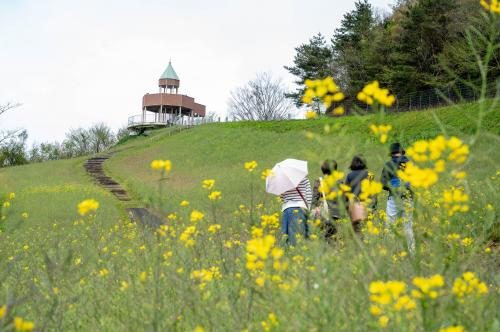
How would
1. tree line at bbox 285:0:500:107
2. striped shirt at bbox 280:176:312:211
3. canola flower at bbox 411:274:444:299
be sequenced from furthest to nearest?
tree line at bbox 285:0:500:107 < striped shirt at bbox 280:176:312:211 < canola flower at bbox 411:274:444:299

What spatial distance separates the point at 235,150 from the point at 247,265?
26662 mm

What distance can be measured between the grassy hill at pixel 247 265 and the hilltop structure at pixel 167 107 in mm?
28129

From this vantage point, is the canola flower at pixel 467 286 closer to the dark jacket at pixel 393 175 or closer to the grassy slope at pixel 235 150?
the dark jacket at pixel 393 175

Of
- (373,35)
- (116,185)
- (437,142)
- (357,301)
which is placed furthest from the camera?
(373,35)

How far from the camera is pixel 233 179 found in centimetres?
1859

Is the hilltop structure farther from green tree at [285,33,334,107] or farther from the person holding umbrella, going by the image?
the person holding umbrella

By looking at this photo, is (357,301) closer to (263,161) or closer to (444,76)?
(263,161)

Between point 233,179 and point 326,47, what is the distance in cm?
2757

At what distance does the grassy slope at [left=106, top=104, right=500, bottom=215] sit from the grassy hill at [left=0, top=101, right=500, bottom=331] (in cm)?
28

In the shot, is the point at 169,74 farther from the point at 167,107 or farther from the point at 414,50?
the point at 414,50

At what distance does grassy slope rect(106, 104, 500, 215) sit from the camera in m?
17.0

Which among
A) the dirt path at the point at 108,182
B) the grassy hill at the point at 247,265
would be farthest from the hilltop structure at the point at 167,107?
the grassy hill at the point at 247,265

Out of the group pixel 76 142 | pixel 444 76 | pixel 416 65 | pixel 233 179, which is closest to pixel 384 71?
→ pixel 416 65

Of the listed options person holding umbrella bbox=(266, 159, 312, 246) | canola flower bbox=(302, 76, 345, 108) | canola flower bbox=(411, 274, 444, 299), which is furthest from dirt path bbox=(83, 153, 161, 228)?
canola flower bbox=(411, 274, 444, 299)
